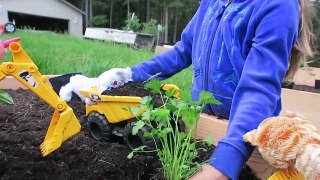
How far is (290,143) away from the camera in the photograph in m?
0.78

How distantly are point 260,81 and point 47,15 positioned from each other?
26.4m

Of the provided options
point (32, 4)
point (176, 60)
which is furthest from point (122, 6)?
point (176, 60)

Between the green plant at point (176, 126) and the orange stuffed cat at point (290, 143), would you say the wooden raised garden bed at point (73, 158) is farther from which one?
the orange stuffed cat at point (290, 143)

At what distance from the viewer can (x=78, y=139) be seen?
1.20 meters

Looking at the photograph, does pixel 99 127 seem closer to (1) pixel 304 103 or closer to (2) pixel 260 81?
(2) pixel 260 81

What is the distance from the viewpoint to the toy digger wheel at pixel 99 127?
118cm

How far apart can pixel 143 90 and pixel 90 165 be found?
0.45 m

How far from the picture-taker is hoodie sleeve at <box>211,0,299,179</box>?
35.3 inches

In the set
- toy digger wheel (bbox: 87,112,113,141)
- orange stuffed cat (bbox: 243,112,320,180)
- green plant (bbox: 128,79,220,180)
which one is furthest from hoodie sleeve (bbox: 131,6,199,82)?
orange stuffed cat (bbox: 243,112,320,180)

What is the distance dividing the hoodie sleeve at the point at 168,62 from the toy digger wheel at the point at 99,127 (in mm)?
287

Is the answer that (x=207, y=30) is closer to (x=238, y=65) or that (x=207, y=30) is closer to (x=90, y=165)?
A: (x=238, y=65)

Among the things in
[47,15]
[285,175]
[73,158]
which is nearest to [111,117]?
[73,158]

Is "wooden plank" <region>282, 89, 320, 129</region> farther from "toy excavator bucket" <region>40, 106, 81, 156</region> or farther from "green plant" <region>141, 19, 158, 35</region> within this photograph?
"green plant" <region>141, 19, 158, 35</region>

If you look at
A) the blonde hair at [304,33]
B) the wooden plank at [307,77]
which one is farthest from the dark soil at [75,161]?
the wooden plank at [307,77]
